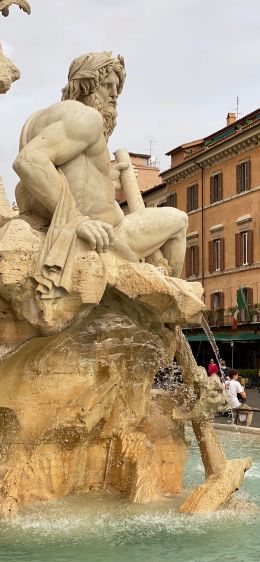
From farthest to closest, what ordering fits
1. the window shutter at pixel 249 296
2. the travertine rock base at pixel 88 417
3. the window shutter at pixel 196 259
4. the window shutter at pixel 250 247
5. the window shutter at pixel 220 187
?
the window shutter at pixel 196 259, the window shutter at pixel 220 187, the window shutter at pixel 250 247, the window shutter at pixel 249 296, the travertine rock base at pixel 88 417

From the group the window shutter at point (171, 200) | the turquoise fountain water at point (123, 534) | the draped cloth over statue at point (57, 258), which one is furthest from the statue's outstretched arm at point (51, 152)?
the window shutter at point (171, 200)

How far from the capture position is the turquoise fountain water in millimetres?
4500

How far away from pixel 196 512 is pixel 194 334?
95.0 ft

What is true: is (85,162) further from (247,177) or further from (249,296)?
(247,177)

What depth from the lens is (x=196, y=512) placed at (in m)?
5.31

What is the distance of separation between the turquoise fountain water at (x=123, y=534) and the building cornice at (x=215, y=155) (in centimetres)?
2994

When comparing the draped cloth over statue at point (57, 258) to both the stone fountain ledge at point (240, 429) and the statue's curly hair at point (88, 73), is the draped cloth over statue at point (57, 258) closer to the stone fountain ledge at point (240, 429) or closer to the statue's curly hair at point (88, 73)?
the statue's curly hair at point (88, 73)

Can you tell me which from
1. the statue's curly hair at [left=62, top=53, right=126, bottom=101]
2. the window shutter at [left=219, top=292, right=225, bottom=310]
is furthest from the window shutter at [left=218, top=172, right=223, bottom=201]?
the statue's curly hair at [left=62, top=53, right=126, bottom=101]

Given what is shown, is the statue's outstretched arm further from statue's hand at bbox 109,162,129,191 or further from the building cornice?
the building cornice

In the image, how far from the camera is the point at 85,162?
5492 millimetres

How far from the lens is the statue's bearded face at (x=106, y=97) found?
584 cm

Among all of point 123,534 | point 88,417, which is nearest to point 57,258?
point 88,417

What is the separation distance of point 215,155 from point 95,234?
33520 millimetres

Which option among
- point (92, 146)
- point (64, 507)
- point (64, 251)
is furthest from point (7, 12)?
point (64, 507)
